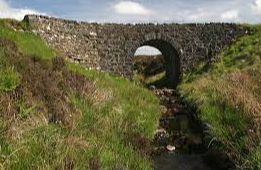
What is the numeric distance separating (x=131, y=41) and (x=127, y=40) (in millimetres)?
301

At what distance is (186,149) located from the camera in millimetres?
16047

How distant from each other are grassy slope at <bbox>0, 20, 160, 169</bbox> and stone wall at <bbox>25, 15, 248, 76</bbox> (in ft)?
56.8

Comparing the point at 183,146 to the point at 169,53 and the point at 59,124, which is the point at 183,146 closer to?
the point at 59,124

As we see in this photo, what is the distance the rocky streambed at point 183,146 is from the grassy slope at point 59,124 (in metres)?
0.71

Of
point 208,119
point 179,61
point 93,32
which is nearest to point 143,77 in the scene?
point 179,61

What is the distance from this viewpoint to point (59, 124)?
11.8m

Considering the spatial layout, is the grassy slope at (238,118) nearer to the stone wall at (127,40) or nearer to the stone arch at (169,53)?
the stone wall at (127,40)

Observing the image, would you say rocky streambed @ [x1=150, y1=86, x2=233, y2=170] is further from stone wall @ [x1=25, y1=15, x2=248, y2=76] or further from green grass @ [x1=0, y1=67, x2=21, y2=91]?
stone wall @ [x1=25, y1=15, x2=248, y2=76]

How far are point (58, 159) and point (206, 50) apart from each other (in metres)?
32.3

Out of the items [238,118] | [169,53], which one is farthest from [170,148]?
[169,53]

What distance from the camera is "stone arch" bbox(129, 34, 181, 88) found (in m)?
39.0

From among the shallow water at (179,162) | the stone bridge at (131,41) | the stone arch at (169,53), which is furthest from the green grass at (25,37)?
the shallow water at (179,162)

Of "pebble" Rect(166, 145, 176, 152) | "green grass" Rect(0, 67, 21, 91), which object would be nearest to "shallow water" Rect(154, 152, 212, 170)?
"pebble" Rect(166, 145, 176, 152)

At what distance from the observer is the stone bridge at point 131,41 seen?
35.9 meters
